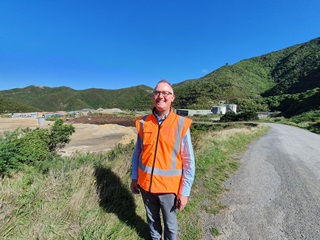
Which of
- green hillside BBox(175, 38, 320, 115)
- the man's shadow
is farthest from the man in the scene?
green hillside BBox(175, 38, 320, 115)

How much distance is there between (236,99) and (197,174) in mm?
92698

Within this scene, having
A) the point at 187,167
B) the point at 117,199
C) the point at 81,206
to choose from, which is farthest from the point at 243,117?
the point at 81,206

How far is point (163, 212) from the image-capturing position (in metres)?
2.34

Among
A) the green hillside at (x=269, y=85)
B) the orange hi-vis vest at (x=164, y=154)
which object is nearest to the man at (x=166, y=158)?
the orange hi-vis vest at (x=164, y=154)

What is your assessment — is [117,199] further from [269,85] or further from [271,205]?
[269,85]

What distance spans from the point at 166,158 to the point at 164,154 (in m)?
0.05

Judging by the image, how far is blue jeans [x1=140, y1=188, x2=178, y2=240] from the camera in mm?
2254

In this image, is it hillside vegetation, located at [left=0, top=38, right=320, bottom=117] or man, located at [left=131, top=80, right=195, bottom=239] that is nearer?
man, located at [left=131, top=80, right=195, bottom=239]

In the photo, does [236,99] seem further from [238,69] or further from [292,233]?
[292,233]

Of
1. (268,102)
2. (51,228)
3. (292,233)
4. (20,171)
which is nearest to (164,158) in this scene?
(51,228)

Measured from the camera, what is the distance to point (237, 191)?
4.50 m

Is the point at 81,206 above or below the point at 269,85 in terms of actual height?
below

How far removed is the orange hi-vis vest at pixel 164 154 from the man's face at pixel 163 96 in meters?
0.14

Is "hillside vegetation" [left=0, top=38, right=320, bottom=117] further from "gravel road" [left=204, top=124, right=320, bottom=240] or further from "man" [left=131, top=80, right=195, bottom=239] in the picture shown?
"man" [left=131, top=80, right=195, bottom=239]
